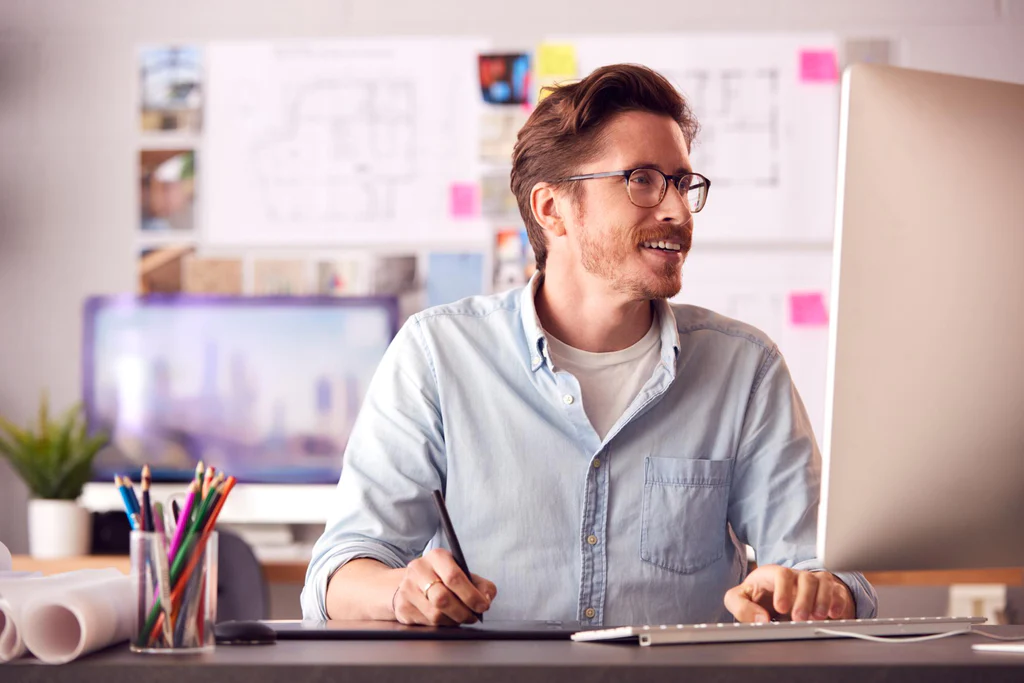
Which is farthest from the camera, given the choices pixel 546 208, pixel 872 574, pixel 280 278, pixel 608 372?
pixel 280 278

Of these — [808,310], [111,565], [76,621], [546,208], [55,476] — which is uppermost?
[546,208]

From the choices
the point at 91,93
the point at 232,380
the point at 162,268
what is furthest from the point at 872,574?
the point at 91,93

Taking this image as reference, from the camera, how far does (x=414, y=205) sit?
3014mm

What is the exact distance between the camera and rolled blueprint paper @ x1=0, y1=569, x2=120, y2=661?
0.73 metres

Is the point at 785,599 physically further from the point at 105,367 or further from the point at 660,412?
the point at 105,367

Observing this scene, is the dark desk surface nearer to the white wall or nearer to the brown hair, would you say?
the brown hair

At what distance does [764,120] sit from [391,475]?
1923mm

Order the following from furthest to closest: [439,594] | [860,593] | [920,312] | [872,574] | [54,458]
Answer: [54,458]
[872,574]
[860,593]
[439,594]
[920,312]

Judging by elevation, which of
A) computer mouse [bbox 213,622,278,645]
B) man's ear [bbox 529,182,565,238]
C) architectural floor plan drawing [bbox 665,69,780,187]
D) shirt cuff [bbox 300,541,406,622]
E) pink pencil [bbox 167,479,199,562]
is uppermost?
architectural floor plan drawing [bbox 665,69,780,187]

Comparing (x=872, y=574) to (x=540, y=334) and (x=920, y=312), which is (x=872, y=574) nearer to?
(x=540, y=334)

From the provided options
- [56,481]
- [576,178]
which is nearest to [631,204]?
[576,178]

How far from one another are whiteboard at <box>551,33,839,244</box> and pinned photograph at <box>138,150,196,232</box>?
3.67 feet

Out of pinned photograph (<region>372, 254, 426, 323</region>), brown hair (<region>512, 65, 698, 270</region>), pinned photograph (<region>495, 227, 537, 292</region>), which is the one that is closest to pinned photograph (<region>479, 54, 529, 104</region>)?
pinned photograph (<region>495, 227, 537, 292</region>)

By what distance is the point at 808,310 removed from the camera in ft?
9.57
